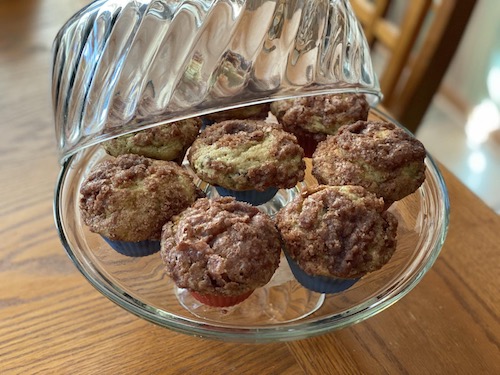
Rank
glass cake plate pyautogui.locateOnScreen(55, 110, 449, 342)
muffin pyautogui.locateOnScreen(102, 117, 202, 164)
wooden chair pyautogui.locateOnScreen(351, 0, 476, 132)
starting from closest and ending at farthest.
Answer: glass cake plate pyautogui.locateOnScreen(55, 110, 449, 342)
muffin pyautogui.locateOnScreen(102, 117, 202, 164)
wooden chair pyautogui.locateOnScreen(351, 0, 476, 132)

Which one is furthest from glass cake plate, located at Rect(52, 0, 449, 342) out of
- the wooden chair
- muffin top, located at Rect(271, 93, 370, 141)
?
the wooden chair

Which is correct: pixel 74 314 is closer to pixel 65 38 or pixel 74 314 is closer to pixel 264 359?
pixel 264 359

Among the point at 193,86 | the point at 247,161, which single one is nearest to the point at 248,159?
the point at 247,161

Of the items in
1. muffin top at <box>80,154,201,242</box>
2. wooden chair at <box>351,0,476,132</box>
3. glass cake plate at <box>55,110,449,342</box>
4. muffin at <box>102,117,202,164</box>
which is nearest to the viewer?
glass cake plate at <box>55,110,449,342</box>

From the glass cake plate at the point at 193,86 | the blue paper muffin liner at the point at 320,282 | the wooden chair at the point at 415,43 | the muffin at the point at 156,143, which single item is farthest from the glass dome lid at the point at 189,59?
the wooden chair at the point at 415,43

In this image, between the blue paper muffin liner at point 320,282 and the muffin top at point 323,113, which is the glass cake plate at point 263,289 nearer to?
the blue paper muffin liner at point 320,282

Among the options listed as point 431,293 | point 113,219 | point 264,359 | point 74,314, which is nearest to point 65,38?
point 113,219

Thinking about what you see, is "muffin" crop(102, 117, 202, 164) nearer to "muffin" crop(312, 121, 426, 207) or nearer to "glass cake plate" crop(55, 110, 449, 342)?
"glass cake plate" crop(55, 110, 449, 342)
